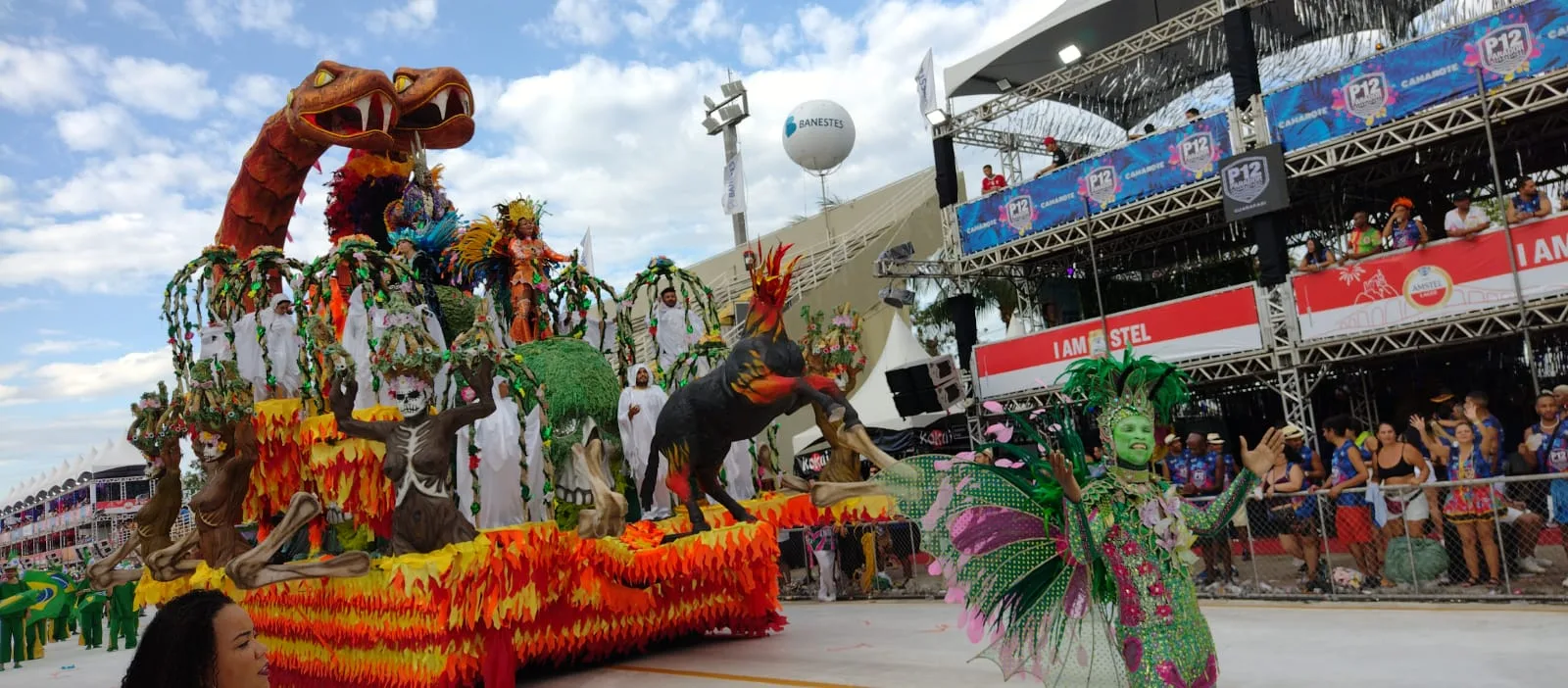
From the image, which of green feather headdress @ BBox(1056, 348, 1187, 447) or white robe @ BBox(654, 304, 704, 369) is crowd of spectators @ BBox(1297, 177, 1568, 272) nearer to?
white robe @ BBox(654, 304, 704, 369)

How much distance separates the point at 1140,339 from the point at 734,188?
12237 millimetres

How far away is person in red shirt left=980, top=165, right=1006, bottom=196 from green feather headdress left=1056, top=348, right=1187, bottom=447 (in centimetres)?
1142

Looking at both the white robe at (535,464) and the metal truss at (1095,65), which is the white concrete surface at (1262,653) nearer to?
the white robe at (535,464)

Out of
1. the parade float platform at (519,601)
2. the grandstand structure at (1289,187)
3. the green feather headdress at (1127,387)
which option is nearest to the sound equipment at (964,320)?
the grandstand structure at (1289,187)

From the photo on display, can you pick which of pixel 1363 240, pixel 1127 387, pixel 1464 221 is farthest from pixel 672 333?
pixel 1464 221

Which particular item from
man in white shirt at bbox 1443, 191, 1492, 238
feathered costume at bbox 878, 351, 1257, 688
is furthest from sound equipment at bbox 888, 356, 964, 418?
feathered costume at bbox 878, 351, 1257, 688

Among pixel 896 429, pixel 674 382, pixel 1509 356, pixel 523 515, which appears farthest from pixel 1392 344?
pixel 523 515

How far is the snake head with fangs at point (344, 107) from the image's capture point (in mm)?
8648

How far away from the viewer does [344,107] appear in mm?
8797

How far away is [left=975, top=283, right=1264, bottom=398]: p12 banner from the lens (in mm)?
12602

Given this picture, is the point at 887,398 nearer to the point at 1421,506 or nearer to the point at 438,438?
the point at 1421,506

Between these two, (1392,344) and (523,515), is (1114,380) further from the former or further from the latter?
(1392,344)

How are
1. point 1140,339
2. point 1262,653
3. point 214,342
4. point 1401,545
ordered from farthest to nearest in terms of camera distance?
point 1140,339, point 1401,545, point 214,342, point 1262,653

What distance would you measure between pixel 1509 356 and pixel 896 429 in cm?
811
